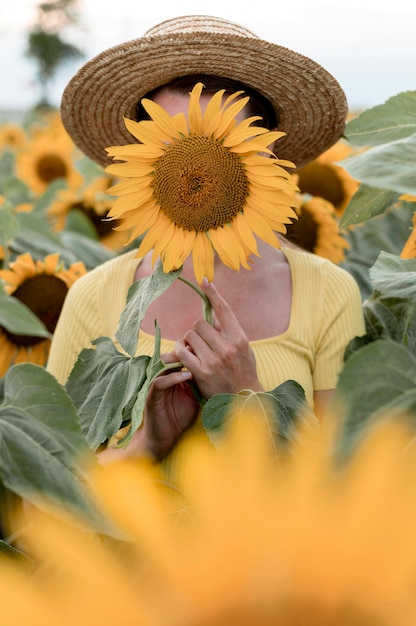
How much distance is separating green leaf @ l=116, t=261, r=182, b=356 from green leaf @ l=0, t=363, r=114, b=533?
0.43ft

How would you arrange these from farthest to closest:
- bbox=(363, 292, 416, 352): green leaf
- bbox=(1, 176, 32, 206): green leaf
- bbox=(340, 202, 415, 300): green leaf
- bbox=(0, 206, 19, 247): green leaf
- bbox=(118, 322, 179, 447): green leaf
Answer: bbox=(1, 176, 32, 206): green leaf
bbox=(340, 202, 415, 300): green leaf
bbox=(0, 206, 19, 247): green leaf
bbox=(363, 292, 416, 352): green leaf
bbox=(118, 322, 179, 447): green leaf

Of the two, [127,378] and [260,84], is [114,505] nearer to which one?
[127,378]

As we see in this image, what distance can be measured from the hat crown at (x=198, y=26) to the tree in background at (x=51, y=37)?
15352mm

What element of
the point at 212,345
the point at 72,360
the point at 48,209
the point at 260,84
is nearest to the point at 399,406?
the point at 212,345

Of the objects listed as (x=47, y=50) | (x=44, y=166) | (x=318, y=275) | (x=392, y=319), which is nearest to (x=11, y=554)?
(x=392, y=319)

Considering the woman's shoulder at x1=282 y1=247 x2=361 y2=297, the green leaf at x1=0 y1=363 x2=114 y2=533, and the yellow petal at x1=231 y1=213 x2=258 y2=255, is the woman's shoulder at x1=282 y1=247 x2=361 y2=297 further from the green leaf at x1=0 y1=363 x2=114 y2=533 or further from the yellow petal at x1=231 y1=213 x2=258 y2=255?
the green leaf at x1=0 y1=363 x2=114 y2=533

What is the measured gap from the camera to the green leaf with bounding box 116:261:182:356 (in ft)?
2.27

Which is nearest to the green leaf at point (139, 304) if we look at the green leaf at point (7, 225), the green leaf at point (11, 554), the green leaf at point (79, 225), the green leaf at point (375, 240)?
the green leaf at point (11, 554)

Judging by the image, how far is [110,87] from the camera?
109 centimetres

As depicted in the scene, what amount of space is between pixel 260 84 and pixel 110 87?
0.20 meters

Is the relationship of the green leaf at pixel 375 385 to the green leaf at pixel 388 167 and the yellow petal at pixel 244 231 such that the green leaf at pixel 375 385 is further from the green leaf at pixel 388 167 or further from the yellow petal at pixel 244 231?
the yellow petal at pixel 244 231

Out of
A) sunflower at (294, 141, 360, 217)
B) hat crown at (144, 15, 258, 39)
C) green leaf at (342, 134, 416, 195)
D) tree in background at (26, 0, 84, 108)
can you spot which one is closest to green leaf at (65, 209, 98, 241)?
sunflower at (294, 141, 360, 217)

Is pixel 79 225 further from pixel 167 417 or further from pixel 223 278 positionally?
pixel 167 417

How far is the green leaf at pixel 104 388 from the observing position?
69 centimetres
